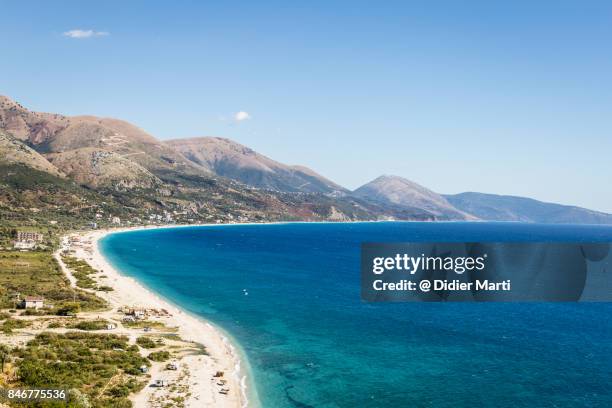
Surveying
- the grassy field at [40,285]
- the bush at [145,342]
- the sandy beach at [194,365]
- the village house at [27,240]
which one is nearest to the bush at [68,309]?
the grassy field at [40,285]

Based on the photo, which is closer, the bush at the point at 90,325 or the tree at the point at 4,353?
the tree at the point at 4,353

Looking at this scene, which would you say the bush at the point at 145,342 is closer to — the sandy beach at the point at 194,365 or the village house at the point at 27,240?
the sandy beach at the point at 194,365

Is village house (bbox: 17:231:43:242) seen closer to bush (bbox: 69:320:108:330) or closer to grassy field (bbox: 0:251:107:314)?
grassy field (bbox: 0:251:107:314)

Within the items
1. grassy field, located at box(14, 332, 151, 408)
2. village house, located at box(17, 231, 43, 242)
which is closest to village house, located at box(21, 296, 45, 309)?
grassy field, located at box(14, 332, 151, 408)

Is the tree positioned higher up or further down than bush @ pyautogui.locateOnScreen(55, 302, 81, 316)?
higher up

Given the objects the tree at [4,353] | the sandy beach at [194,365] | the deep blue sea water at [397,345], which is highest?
the tree at [4,353]

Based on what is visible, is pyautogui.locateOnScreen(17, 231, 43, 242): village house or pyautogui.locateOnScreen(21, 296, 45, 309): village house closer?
pyautogui.locateOnScreen(21, 296, 45, 309): village house

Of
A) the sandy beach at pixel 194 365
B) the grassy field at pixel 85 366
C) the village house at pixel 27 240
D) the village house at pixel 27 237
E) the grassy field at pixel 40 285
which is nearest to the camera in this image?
the grassy field at pixel 85 366
